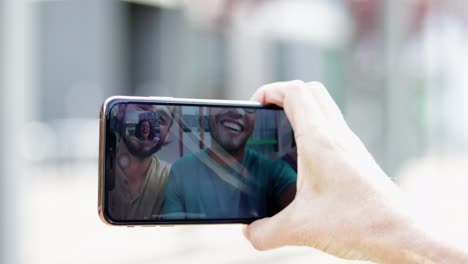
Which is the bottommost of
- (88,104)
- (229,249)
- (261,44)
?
(229,249)

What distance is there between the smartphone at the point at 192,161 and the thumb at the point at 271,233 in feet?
0.18

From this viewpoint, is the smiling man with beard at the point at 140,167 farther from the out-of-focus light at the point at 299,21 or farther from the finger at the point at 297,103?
the out-of-focus light at the point at 299,21

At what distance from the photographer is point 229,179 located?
117 cm

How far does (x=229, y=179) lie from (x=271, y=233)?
14 cm

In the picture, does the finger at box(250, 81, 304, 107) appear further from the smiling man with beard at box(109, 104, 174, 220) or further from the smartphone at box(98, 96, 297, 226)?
the smiling man with beard at box(109, 104, 174, 220)

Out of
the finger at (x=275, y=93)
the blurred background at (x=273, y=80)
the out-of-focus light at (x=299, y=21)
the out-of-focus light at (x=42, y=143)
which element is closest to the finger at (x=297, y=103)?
the finger at (x=275, y=93)

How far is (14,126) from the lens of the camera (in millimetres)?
2479

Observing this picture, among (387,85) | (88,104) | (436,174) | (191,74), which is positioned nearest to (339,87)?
(387,85)

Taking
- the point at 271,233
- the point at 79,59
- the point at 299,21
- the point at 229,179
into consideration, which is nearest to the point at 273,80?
the point at 299,21

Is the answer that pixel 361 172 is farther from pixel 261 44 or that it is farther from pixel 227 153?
pixel 261 44

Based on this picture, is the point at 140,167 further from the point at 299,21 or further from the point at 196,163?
the point at 299,21

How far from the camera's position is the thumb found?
41.3 inches

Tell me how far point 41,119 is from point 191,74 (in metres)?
3.90

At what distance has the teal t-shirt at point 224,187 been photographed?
1.11 m
